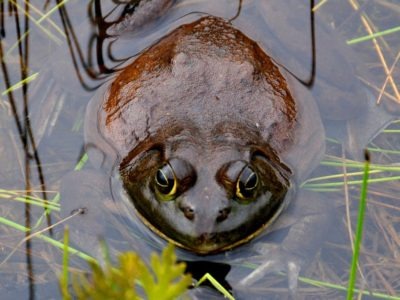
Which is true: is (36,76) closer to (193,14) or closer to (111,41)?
(111,41)

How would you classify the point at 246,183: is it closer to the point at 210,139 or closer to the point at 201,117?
the point at 210,139

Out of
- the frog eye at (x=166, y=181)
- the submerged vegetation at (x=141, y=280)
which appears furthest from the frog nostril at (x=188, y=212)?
the submerged vegetation at (x=141, y=280)

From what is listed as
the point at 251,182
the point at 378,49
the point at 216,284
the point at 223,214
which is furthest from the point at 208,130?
the point at 378,49

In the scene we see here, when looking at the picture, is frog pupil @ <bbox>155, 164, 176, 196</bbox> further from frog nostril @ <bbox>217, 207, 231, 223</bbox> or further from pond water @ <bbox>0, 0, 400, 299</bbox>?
pond water @ <bbox>0, 0, 400, 299</bbox>

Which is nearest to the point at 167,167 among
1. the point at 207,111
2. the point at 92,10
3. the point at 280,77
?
the point at 207,111

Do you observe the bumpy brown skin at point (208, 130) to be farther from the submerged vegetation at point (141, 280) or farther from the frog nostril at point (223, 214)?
the submerged vegetation at point (141, 280)

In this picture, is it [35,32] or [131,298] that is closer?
[131,298]

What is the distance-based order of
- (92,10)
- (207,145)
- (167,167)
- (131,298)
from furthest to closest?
(92,10) < (207,145) < (167,167) < (131,298)
